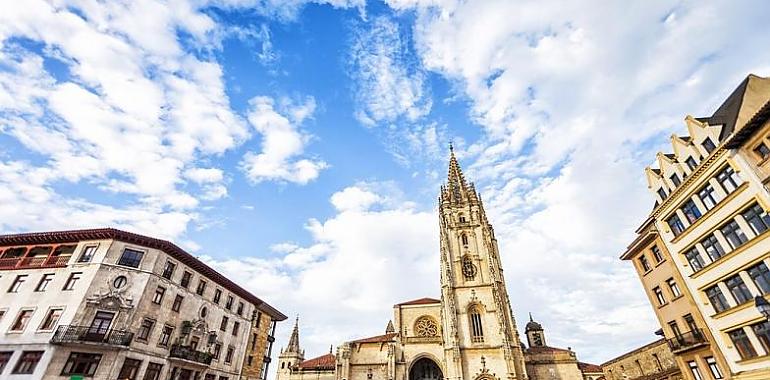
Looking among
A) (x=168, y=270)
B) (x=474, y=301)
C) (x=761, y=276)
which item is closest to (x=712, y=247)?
(x=761, y=276)

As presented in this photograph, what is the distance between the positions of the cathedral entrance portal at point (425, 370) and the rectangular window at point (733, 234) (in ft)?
116

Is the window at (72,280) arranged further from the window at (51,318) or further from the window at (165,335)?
the window at (165,335)

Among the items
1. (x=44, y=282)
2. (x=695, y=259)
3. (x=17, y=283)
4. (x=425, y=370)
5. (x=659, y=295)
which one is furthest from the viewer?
(x=425, y=370)

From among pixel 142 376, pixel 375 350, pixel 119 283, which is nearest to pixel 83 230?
pixel 119 283

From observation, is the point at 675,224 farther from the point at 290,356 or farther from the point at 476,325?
the point at 290,356

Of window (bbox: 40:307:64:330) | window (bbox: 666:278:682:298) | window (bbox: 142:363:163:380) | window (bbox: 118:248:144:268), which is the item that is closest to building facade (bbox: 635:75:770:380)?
window (bbox: 666:278:682:298)

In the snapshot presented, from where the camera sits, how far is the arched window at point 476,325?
40.8 m

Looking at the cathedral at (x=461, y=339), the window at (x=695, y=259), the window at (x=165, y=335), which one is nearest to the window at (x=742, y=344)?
the window at (x=695, y=259)

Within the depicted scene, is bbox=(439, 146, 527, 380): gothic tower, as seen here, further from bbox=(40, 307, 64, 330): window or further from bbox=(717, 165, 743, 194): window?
bbox=(40, 307, 64, 330): window

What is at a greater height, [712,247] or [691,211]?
[691,211]

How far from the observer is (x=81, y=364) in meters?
20.9

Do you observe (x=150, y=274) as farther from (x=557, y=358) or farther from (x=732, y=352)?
(x=557, y=358)

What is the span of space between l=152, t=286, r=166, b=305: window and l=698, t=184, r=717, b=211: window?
3642cm

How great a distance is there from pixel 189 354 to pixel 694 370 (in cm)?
3463
